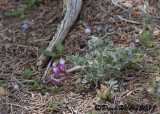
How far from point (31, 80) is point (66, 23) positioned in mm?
980

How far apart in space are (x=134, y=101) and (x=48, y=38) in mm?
1537

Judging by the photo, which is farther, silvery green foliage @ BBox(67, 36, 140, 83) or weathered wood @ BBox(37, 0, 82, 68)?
weathered wood @ BBox(37, 0, 82, 68)

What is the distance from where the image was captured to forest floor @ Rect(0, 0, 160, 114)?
7.79 feet

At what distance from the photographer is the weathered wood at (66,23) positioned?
117 inches

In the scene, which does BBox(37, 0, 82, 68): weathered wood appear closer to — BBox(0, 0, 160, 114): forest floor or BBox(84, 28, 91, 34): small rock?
BBox(0, 0, 160, 114): forest floor

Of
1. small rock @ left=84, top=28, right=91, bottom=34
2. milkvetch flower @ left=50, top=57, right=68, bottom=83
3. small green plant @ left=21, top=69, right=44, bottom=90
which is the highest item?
small rock @ left=84, top=28, right=91, bottom=34

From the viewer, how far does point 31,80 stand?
2.69m

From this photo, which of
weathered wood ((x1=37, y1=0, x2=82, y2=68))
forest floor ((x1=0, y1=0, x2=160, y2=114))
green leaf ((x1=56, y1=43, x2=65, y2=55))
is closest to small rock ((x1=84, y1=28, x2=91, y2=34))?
forest floor ((x1=0, y1=0, x2=160, y2=114))

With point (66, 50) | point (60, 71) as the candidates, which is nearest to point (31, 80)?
point (60, 71)

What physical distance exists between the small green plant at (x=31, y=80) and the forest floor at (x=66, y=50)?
15 mm

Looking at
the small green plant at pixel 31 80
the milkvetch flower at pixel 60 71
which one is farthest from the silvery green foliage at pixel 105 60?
the small green plant at pixel 31 80

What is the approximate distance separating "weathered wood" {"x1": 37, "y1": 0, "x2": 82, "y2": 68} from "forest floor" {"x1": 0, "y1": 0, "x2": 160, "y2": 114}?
0.09 metres

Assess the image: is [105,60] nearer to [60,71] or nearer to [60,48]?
[60,71]

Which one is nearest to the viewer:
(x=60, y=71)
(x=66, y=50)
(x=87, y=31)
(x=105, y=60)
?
(x=105, y=60)
